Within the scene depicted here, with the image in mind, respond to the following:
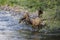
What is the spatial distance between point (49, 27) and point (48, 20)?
420 mm

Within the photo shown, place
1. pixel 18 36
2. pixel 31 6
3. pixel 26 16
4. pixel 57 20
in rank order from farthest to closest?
1. pixel 26 16
2. pixel 31 6
3. pixel 18 36
4. pixel 57 20

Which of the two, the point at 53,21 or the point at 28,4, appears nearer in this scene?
the point at 53,21

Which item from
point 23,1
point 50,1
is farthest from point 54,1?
point 23,1

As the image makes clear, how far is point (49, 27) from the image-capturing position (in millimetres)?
13641

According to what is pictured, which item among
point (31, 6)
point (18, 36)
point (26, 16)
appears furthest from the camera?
point (26, 16)

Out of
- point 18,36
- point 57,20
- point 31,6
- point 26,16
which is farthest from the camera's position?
point 26,16

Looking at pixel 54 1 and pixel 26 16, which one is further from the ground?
pixel 54 1

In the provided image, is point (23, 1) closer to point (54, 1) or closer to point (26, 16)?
point (26, 16)

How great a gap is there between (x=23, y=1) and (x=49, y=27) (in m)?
3.94

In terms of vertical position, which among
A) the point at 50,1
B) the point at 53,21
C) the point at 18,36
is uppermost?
the point at 50,1

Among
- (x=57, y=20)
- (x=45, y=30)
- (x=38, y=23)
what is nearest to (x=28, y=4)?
(x=38, y=23)

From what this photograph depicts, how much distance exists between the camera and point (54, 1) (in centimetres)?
1312

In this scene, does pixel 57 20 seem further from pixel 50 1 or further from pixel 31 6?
pixel 31 6

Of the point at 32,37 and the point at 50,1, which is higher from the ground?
the point at 50,1
